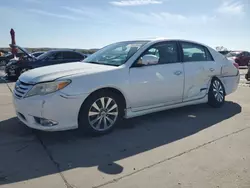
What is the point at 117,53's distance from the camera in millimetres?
4852

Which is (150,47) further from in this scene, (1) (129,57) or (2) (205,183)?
(2) (205,183)

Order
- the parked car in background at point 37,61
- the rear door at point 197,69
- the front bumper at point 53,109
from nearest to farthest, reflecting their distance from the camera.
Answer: the front bumper at point 53,109, the rear door at point 197,69, the parked car in background at point 37,61

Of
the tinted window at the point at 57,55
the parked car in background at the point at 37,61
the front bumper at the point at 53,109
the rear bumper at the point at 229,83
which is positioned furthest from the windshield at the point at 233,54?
the front bumper at the point at 53,109

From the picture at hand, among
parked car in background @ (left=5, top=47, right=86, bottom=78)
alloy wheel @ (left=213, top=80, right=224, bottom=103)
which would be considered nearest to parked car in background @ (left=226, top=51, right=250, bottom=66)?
parked car in background @ (left=5, top=47, right=86, bottom=78)

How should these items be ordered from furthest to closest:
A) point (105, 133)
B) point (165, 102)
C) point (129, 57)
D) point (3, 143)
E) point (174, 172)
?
point (165, 102)
point (129, 57)
point (105, 133)
point (3, 143)
point (174, 172)

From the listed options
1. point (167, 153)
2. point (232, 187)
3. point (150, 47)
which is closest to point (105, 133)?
point (167, 153)

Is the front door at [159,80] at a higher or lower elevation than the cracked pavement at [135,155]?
higher

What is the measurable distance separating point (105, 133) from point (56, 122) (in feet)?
2.71

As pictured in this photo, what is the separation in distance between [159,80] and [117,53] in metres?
0.93

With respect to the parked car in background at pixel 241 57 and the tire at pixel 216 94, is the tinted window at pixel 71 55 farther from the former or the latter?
the parked car in background at pixel 241 57

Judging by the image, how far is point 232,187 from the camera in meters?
2.69

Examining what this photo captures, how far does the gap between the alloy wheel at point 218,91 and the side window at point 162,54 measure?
4.40ft

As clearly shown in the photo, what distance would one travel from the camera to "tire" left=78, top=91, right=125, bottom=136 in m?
3.92

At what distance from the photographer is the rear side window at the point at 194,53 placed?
527cm
